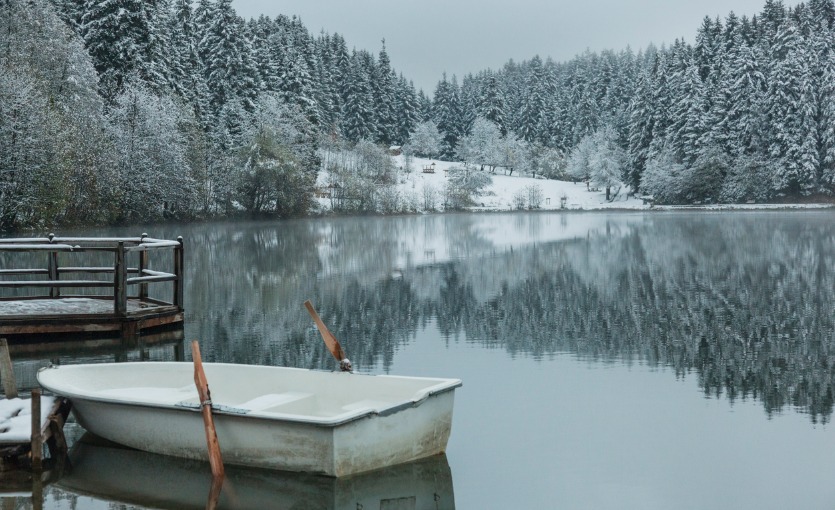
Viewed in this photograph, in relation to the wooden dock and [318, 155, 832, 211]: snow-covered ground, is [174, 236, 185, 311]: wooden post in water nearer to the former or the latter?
the wooden dock

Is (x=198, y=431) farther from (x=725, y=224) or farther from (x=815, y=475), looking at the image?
(x=725, y=224)

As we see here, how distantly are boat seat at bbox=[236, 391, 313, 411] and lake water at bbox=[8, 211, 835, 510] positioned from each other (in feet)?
3.00

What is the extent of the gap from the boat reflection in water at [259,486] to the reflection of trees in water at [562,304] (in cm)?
518

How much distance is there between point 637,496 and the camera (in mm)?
8281

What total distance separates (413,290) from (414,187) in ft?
215

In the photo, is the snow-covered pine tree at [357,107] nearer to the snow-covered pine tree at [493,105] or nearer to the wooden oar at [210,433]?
the snow-covered pine tree at [493,105]

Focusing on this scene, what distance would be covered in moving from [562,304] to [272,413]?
14.2 m

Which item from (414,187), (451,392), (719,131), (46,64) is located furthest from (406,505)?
(414,187)

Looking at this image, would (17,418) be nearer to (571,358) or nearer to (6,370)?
(6,370)

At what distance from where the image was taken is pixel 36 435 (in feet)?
28.0

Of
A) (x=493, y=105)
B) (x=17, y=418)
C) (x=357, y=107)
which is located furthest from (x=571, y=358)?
(x=493, y=105)

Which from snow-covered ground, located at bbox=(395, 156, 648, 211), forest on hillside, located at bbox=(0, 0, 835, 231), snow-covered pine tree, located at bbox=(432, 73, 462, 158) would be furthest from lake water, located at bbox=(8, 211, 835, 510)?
snow-covered pine tree, located at bbox=(432, 73, 462, 158)

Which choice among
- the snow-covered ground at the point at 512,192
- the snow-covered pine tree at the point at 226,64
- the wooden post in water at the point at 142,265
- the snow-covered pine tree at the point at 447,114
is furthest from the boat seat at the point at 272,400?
the snow-covered pine tree at the point at 447,114

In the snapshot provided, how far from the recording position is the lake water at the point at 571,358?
852cm
